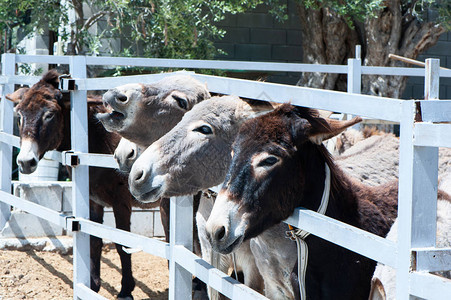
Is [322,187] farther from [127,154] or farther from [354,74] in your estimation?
[354,74]

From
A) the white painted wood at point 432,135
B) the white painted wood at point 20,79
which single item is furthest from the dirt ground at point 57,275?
the white painted wood at point 432,135

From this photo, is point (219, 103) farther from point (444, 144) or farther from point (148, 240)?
point (444, 144)

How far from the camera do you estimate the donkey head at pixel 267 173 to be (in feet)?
7.32

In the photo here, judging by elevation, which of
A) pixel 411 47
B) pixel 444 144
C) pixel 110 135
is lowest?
pixel 110 135

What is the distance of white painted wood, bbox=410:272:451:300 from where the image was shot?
4.97ft

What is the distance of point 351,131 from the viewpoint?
565 centimetres

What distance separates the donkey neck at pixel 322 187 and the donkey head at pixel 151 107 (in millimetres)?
1016

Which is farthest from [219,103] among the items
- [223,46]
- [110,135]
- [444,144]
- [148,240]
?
[223,46]

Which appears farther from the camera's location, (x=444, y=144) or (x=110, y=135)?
(x=110, y=135)

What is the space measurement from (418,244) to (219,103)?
154cm

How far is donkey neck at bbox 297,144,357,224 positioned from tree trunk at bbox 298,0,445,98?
7.10m

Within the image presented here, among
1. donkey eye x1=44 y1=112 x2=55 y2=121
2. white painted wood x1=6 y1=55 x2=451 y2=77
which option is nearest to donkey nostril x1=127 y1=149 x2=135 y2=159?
white painted wood x1=6 y1=55 x2=451 y2=77

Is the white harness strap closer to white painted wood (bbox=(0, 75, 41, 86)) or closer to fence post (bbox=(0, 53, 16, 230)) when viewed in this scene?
white painted wood (bbox=(0, 75, 41, 86))

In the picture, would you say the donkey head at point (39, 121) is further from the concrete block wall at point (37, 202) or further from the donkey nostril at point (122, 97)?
the donkey nostril at point (122, 97)
